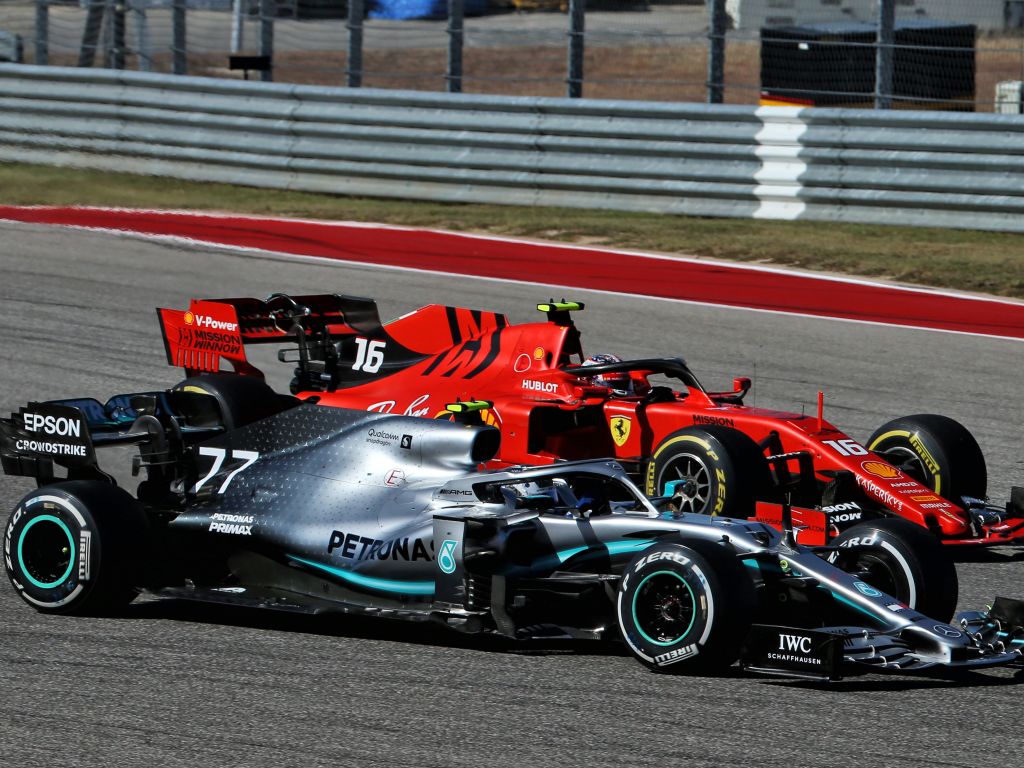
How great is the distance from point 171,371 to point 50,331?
5.53 feet

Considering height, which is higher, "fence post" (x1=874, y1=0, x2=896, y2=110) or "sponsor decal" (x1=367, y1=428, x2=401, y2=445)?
"fence post" (x1=874, y1=0, x2=896, y2=110)

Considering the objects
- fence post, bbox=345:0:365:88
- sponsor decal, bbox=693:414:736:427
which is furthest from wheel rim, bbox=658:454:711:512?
fence post, bbox=345:0:365:88

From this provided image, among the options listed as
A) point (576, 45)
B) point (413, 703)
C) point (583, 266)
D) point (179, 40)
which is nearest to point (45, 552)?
point (413, 703)

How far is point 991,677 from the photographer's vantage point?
268 inches

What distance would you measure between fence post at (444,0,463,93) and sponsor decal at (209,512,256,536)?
13.0 metres

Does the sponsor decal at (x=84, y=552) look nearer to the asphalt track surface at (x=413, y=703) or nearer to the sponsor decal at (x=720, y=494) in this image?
the asphalt track surface at (x=413, y=703)

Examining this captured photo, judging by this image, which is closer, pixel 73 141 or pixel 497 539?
pixel 497 539

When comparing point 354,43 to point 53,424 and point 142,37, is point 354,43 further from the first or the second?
point 53,424

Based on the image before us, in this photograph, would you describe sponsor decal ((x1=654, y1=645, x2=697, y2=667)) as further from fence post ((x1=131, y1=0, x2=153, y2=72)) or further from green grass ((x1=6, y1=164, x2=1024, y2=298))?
fence post ((x1=131, y1=0, x2=153, y2=72))

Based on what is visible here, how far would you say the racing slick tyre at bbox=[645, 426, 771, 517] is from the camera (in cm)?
872

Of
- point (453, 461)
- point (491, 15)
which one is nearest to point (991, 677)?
point (453, 461)

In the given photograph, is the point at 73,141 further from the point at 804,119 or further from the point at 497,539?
the point at 497,539

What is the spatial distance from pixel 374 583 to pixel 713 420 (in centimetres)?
287

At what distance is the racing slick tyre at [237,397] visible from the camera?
8.98 m
